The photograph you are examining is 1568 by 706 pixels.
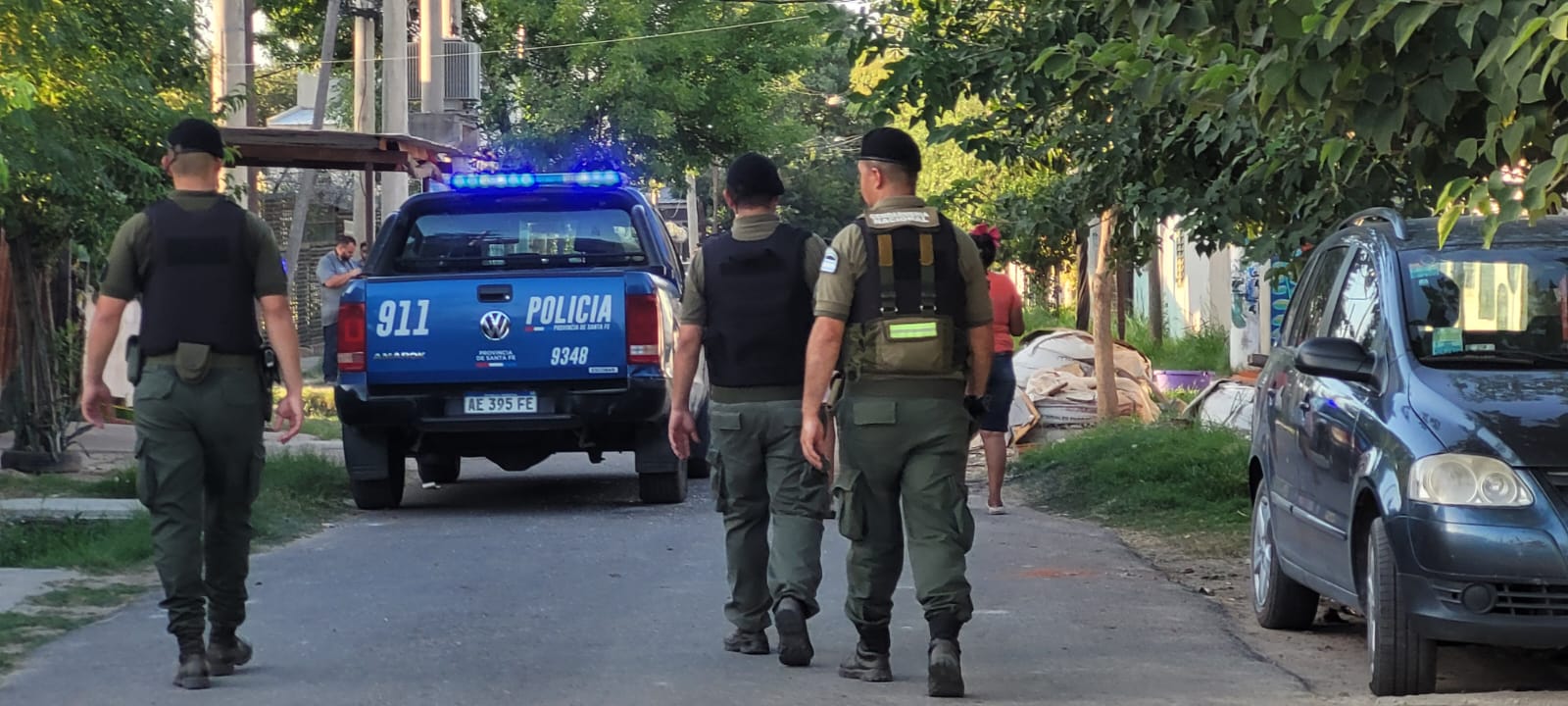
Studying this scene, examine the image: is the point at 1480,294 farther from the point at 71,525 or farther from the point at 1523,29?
the point at 71,525

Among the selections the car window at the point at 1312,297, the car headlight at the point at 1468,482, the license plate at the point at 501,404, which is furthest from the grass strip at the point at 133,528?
the car headlight at the point at 1468,482

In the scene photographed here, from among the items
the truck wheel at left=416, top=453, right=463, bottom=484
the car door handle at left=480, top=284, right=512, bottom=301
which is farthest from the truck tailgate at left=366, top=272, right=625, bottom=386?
the truck wheel at left=416, top=453, right=463, bottom=484

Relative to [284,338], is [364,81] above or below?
above

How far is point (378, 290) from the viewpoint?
11883mm

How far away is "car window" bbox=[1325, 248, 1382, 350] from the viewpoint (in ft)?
23.8

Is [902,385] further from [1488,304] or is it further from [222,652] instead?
[222,652]

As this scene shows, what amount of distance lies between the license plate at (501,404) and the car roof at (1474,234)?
19.1 feet

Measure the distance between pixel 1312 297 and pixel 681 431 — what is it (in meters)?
2.81

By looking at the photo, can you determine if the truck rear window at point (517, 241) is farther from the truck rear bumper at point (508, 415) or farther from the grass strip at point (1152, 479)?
the grass strip at point (1152, 479)

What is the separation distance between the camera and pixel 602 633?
7785mm

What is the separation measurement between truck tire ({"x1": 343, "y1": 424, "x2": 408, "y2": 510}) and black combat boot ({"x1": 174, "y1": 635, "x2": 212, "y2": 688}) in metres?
5.62

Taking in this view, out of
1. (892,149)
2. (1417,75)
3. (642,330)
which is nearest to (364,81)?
(642,330)

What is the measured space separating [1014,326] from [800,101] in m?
57.8

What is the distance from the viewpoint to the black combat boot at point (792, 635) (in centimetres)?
707
